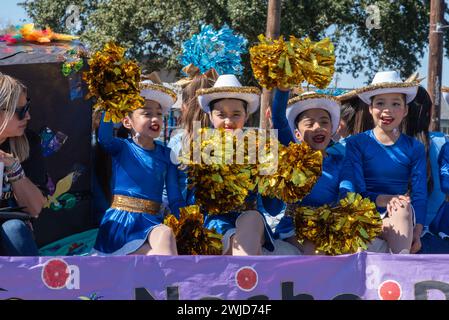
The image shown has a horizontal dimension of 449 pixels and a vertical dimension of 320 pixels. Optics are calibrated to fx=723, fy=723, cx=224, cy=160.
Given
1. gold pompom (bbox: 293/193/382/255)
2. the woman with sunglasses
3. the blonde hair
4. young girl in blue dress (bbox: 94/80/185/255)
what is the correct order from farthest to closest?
1. young girl in blue dress (bbox: 94/80/185/255)
2. gold pompom (bbox: 293/193/382/255)
3. the blonde hair
4. the woman with sunglasses

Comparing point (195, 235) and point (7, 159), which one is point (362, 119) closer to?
point (195, 235)

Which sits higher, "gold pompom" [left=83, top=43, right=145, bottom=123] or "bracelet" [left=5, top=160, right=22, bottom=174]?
"gold pompom" [left=83, top=43, right=145, bottom=123]

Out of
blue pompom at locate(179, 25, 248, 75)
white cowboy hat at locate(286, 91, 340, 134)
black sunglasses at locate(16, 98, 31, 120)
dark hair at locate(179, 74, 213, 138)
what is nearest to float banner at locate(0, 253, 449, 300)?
black sunglasses at locate(16, 98, 31, 120)

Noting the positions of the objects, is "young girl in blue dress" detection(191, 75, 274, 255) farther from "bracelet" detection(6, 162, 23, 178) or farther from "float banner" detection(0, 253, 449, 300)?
"bracelet" detection(6, 162, 23, 178)

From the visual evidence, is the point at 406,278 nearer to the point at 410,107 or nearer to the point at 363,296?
the point at 363,296

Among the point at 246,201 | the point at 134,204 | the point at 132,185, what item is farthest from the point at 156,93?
the point at 246,201

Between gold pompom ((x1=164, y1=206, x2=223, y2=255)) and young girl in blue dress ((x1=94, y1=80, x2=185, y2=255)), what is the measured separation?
0.48 feet

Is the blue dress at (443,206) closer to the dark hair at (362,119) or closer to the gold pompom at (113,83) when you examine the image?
the dark hair at (362,119)

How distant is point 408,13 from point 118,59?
55.4 ft

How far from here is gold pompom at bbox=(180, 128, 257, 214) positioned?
4.00 meters

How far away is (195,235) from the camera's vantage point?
13.1 ft

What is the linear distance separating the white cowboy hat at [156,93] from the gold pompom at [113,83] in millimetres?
280

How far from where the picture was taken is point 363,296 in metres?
3.42

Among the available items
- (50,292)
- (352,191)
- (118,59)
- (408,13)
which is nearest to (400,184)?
(352,191)
